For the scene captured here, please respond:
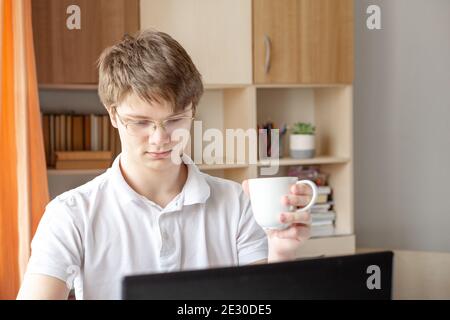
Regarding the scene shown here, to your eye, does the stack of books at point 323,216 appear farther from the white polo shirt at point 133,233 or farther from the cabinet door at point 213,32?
the white polo shirt at point 133,233

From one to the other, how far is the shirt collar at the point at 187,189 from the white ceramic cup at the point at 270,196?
0.33m

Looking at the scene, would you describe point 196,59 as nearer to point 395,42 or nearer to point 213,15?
point 213,15

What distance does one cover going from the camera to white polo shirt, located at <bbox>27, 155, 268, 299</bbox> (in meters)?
1.33

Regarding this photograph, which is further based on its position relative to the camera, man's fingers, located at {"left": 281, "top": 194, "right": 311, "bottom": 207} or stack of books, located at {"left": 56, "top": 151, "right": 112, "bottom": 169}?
stack of books, located at {"left": 56, "top": 151, "right": 112, "bottom": 169}

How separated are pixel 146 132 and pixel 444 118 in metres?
2.75

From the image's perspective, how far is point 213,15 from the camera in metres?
3.05

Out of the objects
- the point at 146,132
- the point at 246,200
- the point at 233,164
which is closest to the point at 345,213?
the point at 233,164

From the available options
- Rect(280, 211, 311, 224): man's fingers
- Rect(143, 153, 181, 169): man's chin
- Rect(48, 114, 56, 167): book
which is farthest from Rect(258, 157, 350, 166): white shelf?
Rect(280, 211, 311, 224): man's fingers

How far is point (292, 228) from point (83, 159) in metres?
1.88

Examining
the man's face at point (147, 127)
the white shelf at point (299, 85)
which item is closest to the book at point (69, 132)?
the white shelf at point (299, 85)

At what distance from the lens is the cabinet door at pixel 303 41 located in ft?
10.2

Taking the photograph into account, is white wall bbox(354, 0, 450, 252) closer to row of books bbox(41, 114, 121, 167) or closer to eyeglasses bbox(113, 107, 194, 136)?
row of books bbox(41, 114, 121, 167)

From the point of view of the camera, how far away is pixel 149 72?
1.32 m

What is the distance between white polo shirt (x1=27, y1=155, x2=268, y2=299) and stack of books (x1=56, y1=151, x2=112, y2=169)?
1488mm
